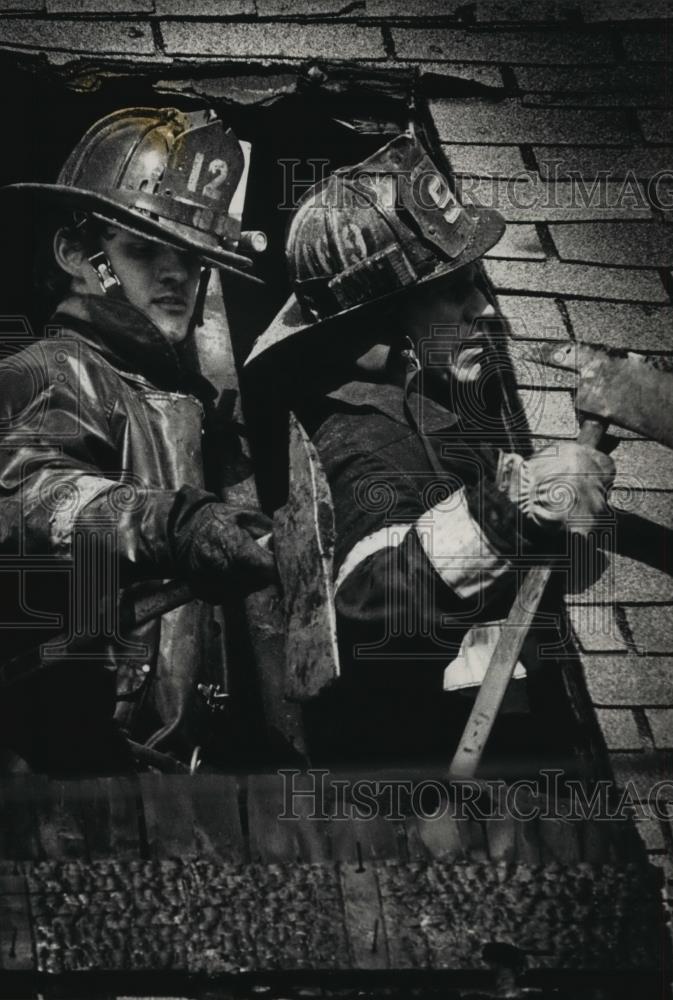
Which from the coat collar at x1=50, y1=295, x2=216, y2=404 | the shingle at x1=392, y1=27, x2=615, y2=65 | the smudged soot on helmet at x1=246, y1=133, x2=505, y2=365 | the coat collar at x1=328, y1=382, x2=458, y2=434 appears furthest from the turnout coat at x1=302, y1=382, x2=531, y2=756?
the shingle at x1=392, y1=27, x2=615, y2=65

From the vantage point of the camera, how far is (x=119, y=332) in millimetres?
5230

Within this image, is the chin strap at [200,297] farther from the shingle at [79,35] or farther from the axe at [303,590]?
the axe at [303,590]

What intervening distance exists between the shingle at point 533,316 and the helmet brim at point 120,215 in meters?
0.82

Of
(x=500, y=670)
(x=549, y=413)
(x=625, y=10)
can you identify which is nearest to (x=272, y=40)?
(x=625, y=10)

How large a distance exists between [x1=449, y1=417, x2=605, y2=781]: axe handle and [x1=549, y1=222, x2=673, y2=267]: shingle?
4.23ft

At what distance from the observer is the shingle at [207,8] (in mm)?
5879

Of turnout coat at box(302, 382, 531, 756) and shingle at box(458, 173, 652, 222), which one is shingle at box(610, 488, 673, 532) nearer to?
turnout coat at box(302, 382, 531, 756)

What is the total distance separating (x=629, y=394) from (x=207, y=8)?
2.12m

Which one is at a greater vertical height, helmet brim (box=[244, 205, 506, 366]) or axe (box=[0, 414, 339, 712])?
helmet brim (box=[244, 205, 506, 366])

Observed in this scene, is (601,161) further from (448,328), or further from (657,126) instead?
(448,328)

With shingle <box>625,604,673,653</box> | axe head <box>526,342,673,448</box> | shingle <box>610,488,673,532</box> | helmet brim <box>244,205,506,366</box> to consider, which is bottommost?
shingle <box>625,604,673,653</box>

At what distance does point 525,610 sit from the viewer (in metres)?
4.55

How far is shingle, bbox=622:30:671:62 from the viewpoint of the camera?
598 cm

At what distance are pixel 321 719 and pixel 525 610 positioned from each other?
732mm
